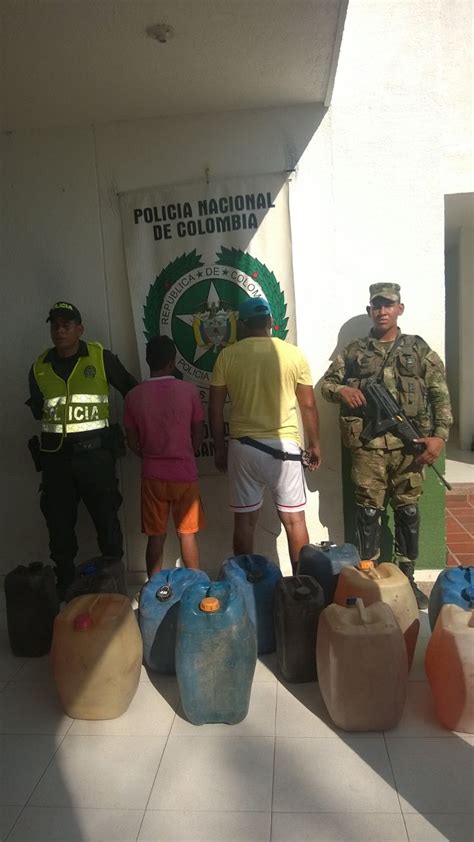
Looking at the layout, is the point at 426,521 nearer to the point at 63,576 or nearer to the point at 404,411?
the point at 404,411

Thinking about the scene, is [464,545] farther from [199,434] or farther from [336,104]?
[336,104]

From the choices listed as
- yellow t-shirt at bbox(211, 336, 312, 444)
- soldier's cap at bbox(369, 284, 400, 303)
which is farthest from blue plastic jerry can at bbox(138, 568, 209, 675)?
soldier's cap at bbox(369, 284, 400, 303)

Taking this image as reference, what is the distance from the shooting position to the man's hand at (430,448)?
3.60 meters

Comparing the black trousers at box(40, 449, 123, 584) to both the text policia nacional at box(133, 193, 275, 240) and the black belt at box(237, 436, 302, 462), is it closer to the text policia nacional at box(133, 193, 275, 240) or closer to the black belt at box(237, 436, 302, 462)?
the black belt at box(237, 436, 302, 462)

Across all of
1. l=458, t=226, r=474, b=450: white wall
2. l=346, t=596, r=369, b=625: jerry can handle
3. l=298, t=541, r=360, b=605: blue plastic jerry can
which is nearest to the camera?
l=346, t=596, r=369, b=625: jerry can handle

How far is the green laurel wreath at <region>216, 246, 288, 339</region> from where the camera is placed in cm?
391

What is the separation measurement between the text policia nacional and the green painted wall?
165 centimetres

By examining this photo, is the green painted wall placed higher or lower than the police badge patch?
lower

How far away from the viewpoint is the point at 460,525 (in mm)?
5102

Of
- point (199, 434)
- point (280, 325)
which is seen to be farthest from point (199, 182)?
point (199, 434)

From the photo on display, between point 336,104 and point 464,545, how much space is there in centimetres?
328

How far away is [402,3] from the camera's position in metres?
3.80

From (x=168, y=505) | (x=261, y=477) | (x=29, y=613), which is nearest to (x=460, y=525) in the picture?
(x=261, y=477)

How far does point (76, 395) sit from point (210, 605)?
1.65 m
